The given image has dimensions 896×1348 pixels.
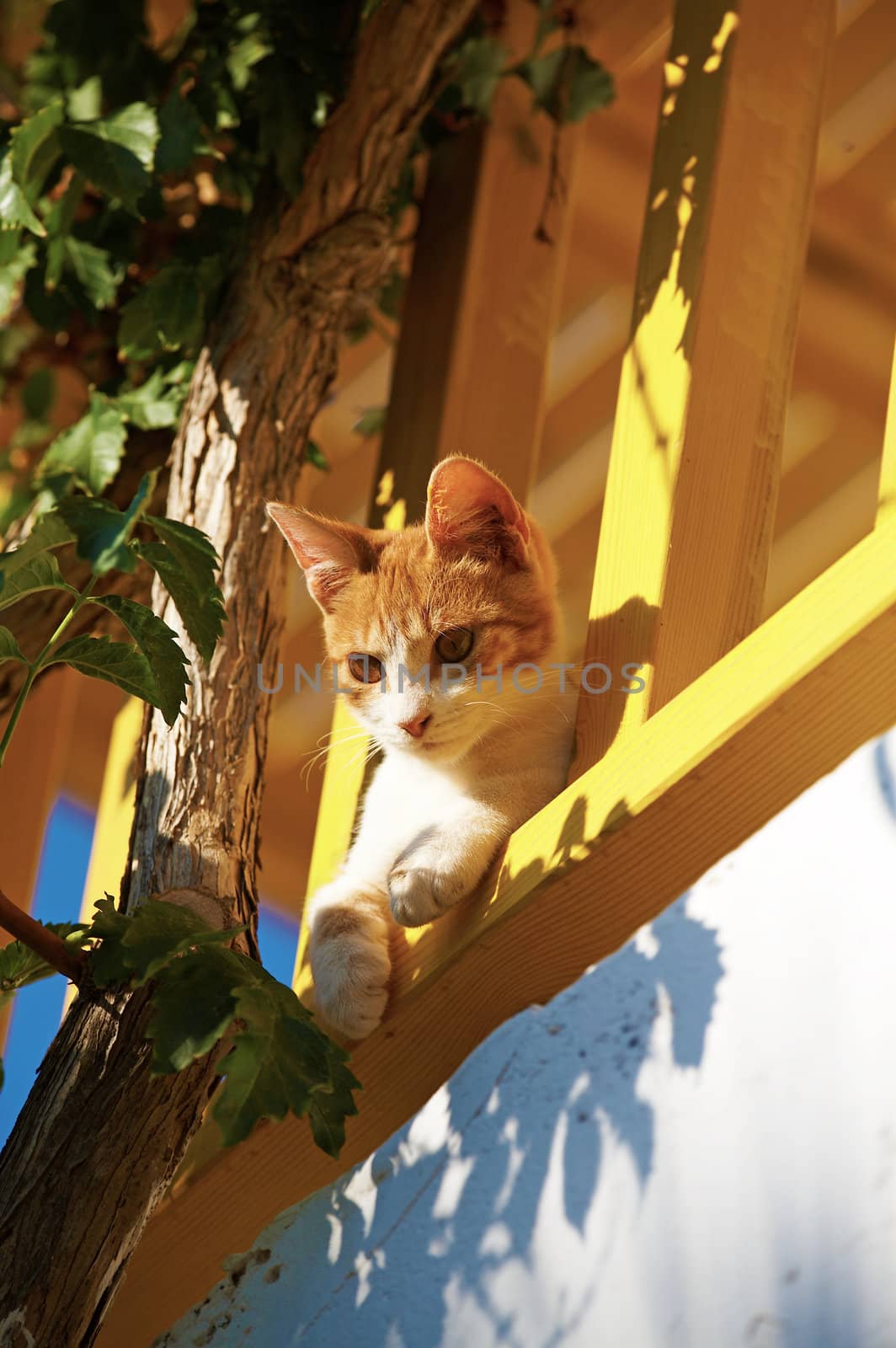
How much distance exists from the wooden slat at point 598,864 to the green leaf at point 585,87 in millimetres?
1184

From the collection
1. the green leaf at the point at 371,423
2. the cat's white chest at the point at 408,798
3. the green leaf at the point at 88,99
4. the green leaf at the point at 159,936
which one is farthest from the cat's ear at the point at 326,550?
the green leaf at the point at 88,99

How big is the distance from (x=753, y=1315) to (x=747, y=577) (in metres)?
0.74

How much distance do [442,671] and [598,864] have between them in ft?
1.86

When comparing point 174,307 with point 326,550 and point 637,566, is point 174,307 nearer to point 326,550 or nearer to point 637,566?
point 326,550

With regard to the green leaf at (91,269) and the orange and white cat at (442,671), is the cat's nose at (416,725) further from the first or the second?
the green leaf at (91,269)

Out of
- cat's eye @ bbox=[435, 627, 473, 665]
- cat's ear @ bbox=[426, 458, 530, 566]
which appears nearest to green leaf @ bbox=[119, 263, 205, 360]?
cat's ear @ bbox=[426, 458, 530, 566]

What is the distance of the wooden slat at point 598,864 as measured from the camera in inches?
45.6

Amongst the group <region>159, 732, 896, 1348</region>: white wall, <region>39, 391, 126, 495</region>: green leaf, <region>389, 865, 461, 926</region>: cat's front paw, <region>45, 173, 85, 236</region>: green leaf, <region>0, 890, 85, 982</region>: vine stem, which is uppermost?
<region>45, 173, 85, 236</region>: green leaf

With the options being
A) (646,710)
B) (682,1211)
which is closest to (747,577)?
(646,710)

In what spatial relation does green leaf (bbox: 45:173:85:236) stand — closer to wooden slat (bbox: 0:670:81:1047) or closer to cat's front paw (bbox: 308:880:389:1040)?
wooden slat (bbox: 0:670:81:1047)

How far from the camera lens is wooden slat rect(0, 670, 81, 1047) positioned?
2264mm

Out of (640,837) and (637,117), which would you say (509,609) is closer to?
(640,837)

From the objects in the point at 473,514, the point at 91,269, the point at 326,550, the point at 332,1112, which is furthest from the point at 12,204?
the point at 332,1112

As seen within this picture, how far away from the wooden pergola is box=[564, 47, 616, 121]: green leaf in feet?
0.19
